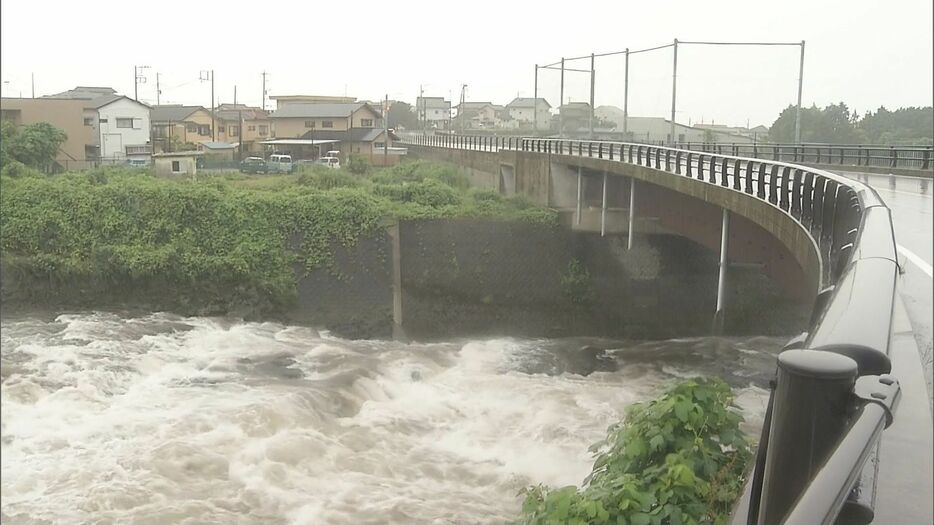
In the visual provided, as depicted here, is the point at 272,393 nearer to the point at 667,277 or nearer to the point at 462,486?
the point at 462,486

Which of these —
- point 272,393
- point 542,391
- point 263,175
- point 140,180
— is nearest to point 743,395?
point 542,391

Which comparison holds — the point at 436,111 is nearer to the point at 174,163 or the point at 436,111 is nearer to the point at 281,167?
the point at 281,167

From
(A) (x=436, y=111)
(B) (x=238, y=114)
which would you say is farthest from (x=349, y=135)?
(A) (x=436, y=111)

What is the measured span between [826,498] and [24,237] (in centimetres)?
2388

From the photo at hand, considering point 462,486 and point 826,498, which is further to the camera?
point 462,486

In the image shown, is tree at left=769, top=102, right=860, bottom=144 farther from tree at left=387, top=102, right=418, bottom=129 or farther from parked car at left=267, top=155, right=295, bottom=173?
tree at left=387, top=102, right=418, bottom=129

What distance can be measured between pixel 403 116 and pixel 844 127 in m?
66.9

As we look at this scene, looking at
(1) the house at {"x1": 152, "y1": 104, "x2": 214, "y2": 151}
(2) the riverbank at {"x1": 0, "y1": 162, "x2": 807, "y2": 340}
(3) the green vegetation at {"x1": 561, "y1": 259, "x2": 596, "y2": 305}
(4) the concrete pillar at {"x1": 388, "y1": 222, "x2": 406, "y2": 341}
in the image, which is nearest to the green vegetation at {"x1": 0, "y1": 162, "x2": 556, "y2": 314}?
(2) the riverbank at {"x1": 0, "y1": 162, "x2": 807, "y2": 340}

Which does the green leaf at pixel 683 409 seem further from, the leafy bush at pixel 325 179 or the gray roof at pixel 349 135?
the gray roof at pixel 349 135

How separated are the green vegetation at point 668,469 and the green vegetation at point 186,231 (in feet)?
56.3

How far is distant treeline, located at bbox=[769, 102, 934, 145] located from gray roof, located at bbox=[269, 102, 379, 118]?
2882cm

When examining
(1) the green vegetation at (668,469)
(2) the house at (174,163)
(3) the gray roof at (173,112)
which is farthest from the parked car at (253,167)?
(1) the green vegetation at (668,469)

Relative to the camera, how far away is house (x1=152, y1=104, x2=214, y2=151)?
99.8 ft

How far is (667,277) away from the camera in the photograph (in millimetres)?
22531
